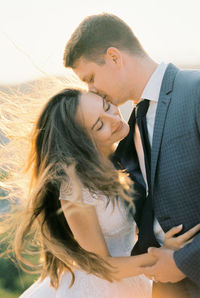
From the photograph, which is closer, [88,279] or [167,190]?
[167,190]

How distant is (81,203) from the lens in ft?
7.23

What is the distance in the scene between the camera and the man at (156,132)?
195 cm

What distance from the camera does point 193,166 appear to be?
6.32 ft

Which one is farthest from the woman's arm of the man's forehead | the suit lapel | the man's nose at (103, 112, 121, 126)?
the man's forehead

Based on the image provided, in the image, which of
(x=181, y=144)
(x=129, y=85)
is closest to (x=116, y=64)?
(x=129, y=85)

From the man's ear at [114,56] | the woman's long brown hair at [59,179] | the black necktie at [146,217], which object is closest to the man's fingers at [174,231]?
the black necktie at [146,217]

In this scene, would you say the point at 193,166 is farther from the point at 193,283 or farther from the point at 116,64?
the point at 116,64

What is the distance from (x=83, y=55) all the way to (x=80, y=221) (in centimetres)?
111

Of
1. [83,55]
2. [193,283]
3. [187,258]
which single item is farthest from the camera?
[83,55]

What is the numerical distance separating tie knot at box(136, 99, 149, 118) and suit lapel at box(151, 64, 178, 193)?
0.66 feet

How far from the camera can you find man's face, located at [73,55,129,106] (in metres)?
2.50

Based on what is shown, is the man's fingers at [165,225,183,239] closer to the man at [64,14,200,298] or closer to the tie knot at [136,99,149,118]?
the man at [64,14,200,298]

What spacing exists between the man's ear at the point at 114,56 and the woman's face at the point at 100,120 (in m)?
0.27

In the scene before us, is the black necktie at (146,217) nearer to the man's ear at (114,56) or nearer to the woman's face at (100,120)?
the woman's face at (100,120)
